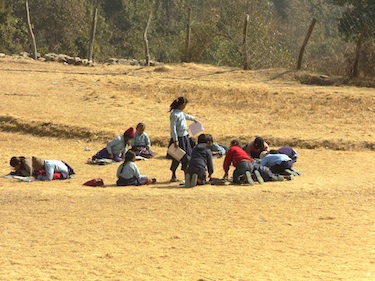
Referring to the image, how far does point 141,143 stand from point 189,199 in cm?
395

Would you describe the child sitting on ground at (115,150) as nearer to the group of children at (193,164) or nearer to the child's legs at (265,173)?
the group of children at (193,164)

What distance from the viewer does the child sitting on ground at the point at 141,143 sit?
14500 millimetres

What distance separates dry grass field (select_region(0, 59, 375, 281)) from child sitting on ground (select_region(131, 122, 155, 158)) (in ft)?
1.08

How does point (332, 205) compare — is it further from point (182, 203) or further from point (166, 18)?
point (166, 18)

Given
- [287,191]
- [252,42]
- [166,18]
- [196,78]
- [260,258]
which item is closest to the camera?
[260,258]

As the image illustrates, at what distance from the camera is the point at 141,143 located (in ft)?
47.9

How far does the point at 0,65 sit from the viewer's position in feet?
84.3

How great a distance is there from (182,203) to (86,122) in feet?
25.0

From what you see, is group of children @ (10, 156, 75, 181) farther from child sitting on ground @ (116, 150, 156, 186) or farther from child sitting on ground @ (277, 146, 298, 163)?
child sitting on ground @ (277, 146, 298, 163)

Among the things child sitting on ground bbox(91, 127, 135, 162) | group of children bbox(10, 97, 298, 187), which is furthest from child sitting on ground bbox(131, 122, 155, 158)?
group of children bbox(10, 97, 298, 187)

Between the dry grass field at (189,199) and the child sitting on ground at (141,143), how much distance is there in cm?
33

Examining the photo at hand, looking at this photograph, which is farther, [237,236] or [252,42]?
[252,42]

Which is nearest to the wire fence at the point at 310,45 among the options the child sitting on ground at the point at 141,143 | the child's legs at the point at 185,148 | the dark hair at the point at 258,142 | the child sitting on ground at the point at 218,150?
the child sitting on ground at the point at 218,150

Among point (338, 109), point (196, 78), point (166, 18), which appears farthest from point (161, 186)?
point (166, 18)
